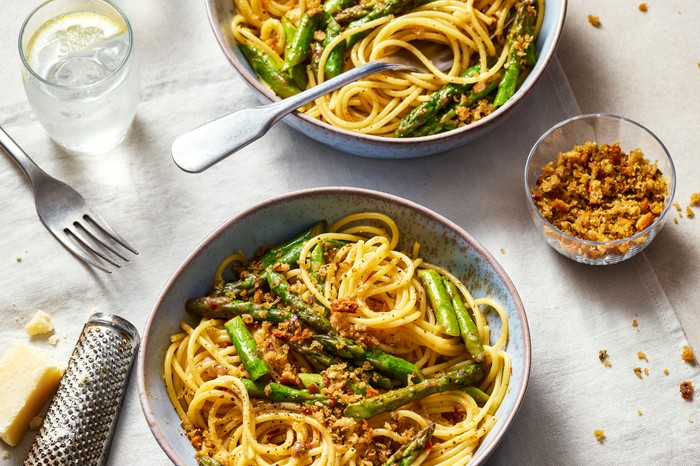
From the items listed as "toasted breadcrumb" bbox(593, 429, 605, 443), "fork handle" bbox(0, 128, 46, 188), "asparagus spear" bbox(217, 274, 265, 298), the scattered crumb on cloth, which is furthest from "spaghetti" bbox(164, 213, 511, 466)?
the scattered crumb on cloth

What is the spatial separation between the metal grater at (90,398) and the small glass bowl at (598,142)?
215 centimetres

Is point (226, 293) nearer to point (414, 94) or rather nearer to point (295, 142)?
point (295, 142)

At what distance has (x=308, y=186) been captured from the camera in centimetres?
486

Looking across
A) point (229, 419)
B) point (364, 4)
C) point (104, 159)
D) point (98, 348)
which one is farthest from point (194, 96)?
point (229, 419)

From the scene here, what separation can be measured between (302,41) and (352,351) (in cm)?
174

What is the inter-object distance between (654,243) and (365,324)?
1.71 m

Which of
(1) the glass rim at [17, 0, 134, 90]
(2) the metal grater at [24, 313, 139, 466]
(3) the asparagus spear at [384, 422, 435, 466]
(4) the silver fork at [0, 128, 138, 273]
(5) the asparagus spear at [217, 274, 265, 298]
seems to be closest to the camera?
(3) the asparagus spear at [384, 422, 435, 466]

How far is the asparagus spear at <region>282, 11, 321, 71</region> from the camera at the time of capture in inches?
189

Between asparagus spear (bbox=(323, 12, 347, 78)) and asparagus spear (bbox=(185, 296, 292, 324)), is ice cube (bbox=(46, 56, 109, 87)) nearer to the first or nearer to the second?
asparagus spear (bbox=(323, 12, 347, 78))

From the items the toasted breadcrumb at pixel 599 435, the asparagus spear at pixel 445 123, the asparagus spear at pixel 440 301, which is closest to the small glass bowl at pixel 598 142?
the asparagus spear at pixel 445 123

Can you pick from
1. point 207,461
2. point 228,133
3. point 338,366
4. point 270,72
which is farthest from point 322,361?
point 270,72

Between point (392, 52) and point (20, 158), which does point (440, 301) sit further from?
point (20, 158)

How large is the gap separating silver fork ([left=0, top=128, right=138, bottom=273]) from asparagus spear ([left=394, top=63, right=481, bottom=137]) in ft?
5.00

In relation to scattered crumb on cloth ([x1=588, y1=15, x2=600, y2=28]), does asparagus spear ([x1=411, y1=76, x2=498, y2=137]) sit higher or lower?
lower
